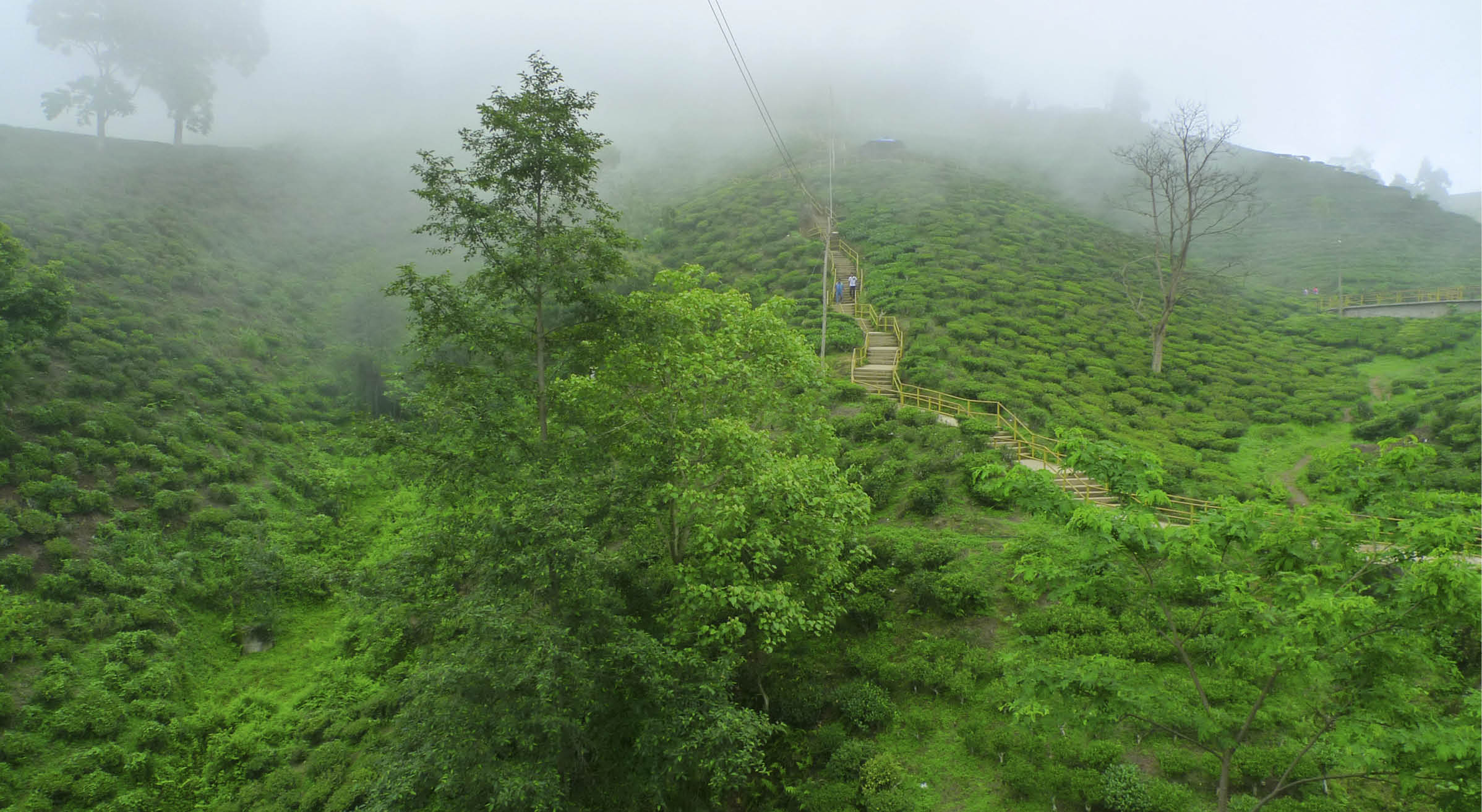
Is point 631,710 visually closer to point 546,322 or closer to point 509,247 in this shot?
point 509,247

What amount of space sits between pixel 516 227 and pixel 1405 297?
170ft

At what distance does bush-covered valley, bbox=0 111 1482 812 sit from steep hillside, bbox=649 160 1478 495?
0.31 meters

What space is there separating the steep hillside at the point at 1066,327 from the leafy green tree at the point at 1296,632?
12282 millimetres

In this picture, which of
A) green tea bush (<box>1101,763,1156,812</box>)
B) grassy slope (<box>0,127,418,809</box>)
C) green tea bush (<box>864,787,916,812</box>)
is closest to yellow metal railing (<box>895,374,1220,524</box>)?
green tea bush (<box>1101,763,1156,812</box>)

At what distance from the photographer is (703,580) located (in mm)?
11219

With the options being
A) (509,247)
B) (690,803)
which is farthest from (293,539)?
(690,803)

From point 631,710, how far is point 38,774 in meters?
12.2

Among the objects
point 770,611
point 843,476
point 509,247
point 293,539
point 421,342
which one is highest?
point 509,247

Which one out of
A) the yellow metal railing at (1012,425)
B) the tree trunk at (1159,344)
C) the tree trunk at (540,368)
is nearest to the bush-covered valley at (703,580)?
the tree trunk at (540,368)

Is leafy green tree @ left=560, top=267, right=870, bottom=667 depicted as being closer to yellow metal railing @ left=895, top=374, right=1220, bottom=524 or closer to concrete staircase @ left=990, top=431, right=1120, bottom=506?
concrete staircase @ left=990, top=431, right=1120, bottom=506

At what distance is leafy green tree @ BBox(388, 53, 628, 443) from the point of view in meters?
11.4

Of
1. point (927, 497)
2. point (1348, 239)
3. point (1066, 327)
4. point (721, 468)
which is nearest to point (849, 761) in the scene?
point (721, 468)

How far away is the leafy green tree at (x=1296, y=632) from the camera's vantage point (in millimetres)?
5816

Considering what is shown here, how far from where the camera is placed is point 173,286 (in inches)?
1233
